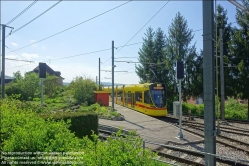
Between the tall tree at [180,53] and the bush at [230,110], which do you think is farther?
the tall tree at [180,53]

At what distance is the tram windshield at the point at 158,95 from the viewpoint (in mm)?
19141

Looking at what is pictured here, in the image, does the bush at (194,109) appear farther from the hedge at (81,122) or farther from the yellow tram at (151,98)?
the hedge at (81,122)

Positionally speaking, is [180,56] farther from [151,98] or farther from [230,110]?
[151,98]

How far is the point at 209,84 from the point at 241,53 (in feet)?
77.7

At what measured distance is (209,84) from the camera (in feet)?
14.2

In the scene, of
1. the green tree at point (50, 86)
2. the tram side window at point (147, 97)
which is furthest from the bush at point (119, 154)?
the green tree at point (50, 86)

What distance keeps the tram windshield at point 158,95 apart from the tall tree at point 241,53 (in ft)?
32.6

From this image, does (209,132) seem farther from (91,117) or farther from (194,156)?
(91,117)

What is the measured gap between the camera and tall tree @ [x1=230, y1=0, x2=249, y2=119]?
23.3 m

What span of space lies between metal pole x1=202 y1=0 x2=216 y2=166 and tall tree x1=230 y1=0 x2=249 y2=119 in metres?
21.2

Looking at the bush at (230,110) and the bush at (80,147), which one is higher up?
the bush at (80,147)

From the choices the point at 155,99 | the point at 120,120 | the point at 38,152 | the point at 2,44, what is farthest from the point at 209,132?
the point at 2,44

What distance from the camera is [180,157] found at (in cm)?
850

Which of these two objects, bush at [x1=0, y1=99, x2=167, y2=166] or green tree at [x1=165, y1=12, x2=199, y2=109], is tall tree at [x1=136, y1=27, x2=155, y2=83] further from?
bush at [x1=0, y1=99, x2=167, y2=166]
